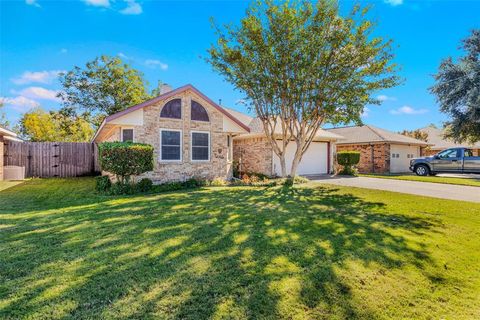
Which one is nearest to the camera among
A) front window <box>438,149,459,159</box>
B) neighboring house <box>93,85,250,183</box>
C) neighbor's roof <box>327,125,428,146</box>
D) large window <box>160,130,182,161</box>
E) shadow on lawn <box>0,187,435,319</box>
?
shadow on lawn <box>0,187,435,319</box>

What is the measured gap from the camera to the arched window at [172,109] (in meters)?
11.9

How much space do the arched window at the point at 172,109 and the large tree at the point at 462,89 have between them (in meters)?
17.1

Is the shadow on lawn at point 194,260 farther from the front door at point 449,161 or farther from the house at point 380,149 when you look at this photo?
the house at point 380,149

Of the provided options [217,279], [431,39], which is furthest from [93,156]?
[431,39]

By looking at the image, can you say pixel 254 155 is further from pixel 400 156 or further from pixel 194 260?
pixel 194 260

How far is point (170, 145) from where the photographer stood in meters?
12.0

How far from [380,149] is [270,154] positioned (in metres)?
10.5

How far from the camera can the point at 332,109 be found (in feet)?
37.0

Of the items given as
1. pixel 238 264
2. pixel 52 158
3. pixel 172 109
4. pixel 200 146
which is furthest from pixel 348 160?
pixel 52 158

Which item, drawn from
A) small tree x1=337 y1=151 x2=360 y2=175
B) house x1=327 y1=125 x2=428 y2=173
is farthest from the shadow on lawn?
house x1=327 y1=125 x2=428 y2=173

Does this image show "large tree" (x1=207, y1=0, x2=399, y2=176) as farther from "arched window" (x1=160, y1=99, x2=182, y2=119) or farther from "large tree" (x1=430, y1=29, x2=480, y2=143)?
"large tree" (x1=430, y1=29, x2=480, y2=143)

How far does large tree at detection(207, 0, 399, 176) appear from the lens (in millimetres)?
10688

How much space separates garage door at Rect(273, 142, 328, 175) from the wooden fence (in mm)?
13325

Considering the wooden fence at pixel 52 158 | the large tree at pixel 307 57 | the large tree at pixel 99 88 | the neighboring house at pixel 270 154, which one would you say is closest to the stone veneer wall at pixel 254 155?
the neighboring house at pixel 270 154
